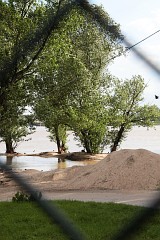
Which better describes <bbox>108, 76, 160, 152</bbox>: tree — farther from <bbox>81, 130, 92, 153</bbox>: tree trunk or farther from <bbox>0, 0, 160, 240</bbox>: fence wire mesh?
<bbox>0, 0, 160, 240</bbox>: fence wire mesh

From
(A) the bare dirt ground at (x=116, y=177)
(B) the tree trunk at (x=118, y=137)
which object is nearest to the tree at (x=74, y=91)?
(B) the tree trunk at (x=118, y=137)

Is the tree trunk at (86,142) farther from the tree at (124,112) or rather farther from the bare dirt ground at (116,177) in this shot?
the bare dirt ground at (116,177)

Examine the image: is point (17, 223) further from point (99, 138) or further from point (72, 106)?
point (99, 138)

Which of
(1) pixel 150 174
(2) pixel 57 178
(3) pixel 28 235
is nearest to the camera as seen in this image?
(3) pixel 28 235

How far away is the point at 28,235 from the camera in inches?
296

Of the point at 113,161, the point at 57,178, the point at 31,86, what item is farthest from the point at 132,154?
the point at 31,86

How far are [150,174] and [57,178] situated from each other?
177 inches

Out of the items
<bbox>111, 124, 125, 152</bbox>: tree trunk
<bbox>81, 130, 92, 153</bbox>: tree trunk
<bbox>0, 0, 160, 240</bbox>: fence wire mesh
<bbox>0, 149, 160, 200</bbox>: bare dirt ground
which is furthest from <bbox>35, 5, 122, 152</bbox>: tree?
<bbox>0, 0, 160, 240</bbox>: fence wire mesh

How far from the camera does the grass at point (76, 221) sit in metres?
7.35

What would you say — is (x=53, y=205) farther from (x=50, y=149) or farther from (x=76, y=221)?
(x=50, y=149)

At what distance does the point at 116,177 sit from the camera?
1638cm

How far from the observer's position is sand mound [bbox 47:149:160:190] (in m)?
15.7

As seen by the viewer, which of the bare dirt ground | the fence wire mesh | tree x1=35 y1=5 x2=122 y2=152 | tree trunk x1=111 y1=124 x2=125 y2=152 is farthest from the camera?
tree trunk x1=111 y1=124 x2=125 y2=152

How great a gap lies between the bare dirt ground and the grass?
4.56 m
